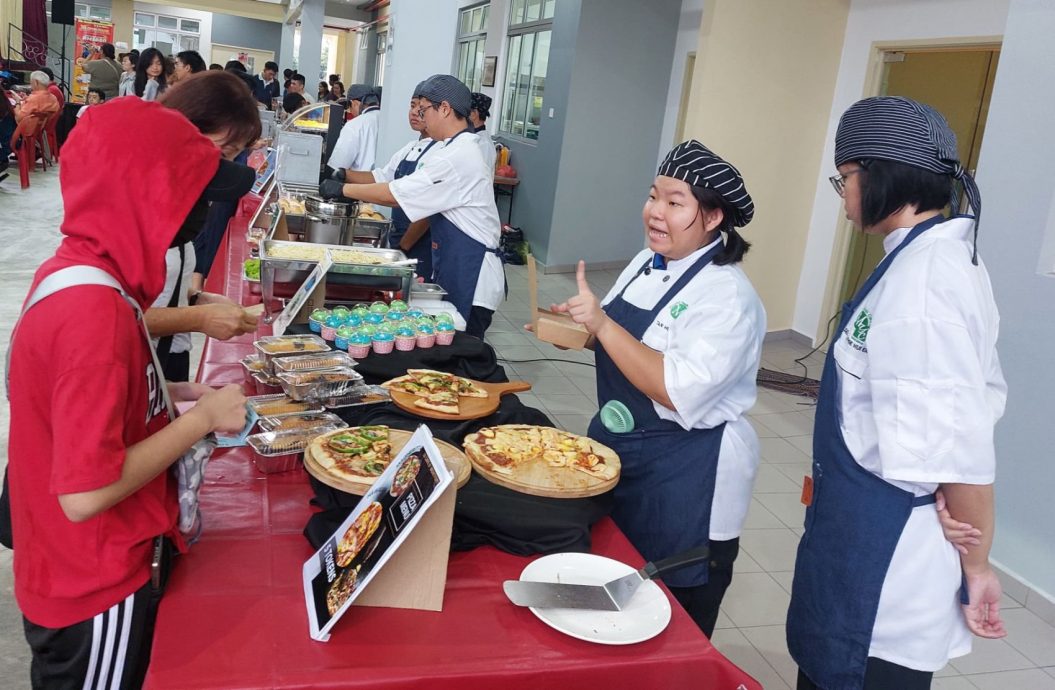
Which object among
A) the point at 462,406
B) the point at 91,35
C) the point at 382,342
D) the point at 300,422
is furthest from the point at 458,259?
the point at 91,35

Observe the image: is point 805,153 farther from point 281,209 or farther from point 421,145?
point 281,209

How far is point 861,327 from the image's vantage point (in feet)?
4.99

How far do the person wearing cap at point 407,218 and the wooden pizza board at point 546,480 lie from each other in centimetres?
220

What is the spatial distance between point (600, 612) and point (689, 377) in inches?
22.2

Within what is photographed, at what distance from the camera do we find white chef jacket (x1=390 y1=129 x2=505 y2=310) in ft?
11.4

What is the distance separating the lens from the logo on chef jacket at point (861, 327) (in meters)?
1.51

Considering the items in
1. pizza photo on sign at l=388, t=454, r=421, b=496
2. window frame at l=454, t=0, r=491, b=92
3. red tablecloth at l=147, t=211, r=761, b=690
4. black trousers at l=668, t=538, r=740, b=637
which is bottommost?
black trousers at l=668, t=538, r=740, b=637

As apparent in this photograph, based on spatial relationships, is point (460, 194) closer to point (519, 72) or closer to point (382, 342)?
point (382, 342)

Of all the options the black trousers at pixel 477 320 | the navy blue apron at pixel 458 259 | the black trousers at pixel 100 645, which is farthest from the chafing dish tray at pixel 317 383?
the black trousers at pixel 477 320

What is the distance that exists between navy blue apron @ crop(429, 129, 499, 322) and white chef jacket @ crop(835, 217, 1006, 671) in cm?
228

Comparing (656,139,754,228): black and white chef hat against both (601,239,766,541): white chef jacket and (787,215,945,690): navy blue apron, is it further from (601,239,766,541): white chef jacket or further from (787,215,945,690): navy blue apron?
(787,215,945,690): navy blue apron

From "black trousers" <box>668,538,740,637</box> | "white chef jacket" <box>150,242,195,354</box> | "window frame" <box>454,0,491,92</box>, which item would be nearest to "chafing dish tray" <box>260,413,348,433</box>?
"white chef jacket" <box>150,242,195,354</box>

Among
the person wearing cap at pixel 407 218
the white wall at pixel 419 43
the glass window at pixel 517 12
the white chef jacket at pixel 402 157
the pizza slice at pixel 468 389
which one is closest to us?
the pizza slice at pixel 468 389

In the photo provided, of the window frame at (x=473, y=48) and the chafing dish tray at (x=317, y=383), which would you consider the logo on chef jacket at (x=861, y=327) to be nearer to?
the chafing dish tray at (x=317, y=383)
